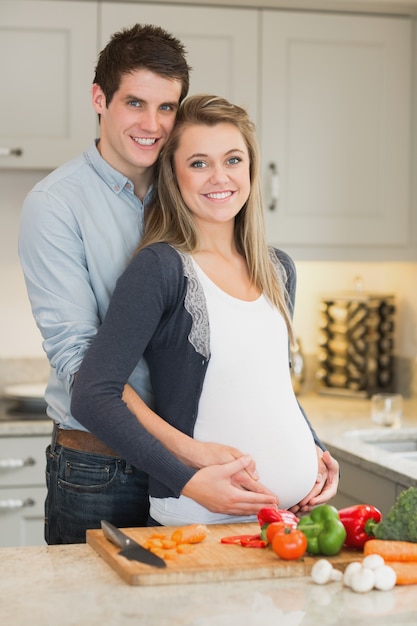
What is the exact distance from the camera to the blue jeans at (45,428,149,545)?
2.03 meters

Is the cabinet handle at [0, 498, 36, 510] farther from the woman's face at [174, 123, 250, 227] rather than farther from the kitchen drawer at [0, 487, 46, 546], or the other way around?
the woman's face at [174, 123, 250, 227]

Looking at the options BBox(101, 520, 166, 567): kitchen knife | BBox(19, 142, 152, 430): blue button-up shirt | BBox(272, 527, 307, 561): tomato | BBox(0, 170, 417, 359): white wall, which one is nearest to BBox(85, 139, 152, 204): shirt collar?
BBox(19, 142, 152, 430): blue button-up shirt

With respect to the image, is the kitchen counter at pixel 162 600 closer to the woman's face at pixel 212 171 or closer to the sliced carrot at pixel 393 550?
the sliced carrot at pixel 393 550

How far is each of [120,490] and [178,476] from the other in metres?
0.30

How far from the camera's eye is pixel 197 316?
1.84m

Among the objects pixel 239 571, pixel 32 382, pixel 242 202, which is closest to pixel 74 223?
pixel 242 202

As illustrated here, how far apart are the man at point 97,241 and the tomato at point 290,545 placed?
0.37 metres

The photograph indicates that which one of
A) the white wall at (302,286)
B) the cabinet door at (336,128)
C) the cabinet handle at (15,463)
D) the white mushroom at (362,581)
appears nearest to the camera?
the white mushroom at (362,581)

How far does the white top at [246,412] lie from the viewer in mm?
1853

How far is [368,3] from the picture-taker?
11.1 feet

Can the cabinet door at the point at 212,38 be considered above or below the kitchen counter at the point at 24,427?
above

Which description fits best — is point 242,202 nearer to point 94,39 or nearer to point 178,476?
point 178,476

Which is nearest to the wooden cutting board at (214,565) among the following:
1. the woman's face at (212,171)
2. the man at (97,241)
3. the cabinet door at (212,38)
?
the man at (97,241)

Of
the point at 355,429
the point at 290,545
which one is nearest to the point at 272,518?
the point at 290,545
